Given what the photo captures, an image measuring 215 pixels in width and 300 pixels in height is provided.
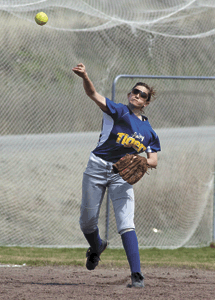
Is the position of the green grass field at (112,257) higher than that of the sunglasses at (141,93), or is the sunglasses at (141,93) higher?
the sunglasses at (141,93)

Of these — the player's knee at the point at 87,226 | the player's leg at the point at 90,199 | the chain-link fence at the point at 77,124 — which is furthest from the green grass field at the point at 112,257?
the player's leg at the point at 90,199

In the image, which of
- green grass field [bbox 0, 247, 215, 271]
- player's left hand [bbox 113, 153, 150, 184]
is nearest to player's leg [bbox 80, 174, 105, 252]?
player's left hand [bbox 113, 153, 150, 184]

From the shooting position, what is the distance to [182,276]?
183 inches

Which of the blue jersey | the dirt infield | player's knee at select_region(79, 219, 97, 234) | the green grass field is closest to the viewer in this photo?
the dirt infield

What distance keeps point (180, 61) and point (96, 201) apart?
21.7ft

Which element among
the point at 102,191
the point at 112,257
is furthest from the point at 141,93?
the point at 112,257

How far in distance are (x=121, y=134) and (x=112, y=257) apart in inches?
111

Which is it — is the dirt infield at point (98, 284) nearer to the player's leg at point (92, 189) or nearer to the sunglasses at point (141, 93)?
the player's leg at point (92, 189)

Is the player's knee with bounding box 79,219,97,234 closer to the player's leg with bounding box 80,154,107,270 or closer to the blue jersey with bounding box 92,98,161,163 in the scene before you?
the player's leg with bounding box 80,154,107,270

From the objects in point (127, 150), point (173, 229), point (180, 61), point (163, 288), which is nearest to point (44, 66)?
point (180, 61)

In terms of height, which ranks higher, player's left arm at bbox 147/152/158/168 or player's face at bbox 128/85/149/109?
player's face at bbox 128/85/149/109

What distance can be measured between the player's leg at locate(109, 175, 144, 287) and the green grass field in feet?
5.71

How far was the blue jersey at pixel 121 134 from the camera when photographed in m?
3.71

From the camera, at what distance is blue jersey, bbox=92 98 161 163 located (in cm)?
371
